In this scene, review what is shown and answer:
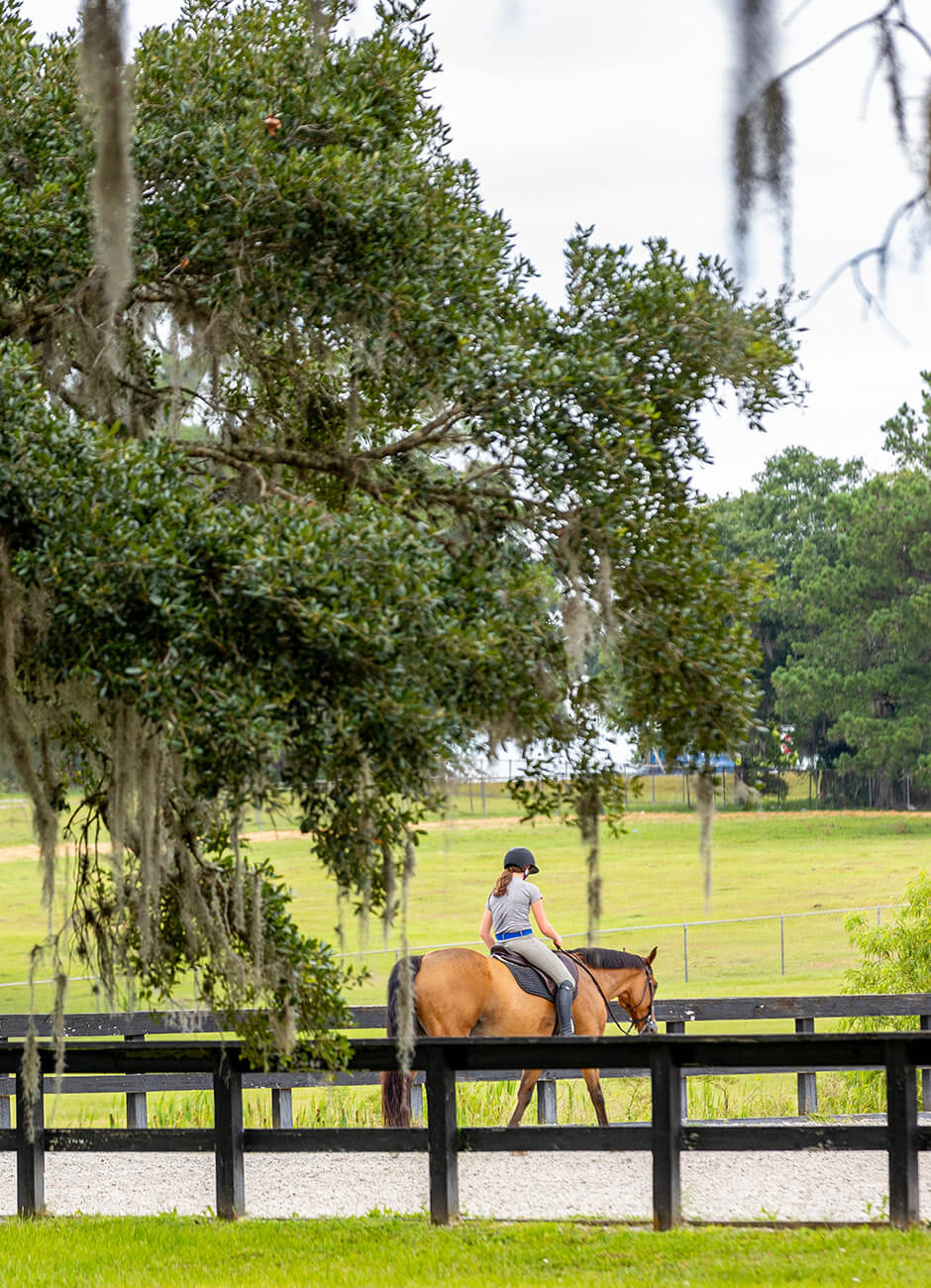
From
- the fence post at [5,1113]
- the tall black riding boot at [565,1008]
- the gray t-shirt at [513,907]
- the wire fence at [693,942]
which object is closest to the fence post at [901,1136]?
the gray t-shirt at [513,907]

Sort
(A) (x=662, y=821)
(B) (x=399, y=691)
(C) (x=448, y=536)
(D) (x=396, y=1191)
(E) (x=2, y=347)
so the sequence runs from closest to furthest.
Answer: (B) (x=399, y=691), (E) (x=2, y=347), (C) (x=448, y=536), (D) (x=396, y=1191), (A) (x=662, y=821)

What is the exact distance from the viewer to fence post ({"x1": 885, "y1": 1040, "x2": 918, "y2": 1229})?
7145mm

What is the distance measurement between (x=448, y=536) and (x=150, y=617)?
161cm

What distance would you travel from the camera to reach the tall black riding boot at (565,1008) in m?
11.0

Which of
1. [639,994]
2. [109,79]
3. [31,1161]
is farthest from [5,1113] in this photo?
[109,79]

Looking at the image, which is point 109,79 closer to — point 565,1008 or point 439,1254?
point 439,1254

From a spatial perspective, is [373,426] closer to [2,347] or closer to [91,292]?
[91,292]

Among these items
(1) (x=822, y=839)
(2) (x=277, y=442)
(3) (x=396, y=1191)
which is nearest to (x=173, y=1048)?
(3) (x=396, y=1191)

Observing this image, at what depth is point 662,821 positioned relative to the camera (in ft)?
190

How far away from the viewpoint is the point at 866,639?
46969mm

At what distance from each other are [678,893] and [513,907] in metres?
35.2

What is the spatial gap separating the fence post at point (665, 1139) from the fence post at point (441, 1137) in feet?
3.38

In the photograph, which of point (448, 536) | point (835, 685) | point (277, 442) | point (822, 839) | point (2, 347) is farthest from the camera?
point (822, 839)

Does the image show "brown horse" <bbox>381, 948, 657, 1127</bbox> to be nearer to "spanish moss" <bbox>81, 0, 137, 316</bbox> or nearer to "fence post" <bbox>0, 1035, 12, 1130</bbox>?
"fence post" <bbox>0, 1035, 12, 1130</bbox>
